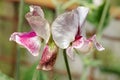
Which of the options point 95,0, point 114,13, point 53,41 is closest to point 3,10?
point 114,13

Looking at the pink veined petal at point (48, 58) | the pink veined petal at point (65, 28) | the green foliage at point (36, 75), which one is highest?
the pink veined petal at point (65, 28)

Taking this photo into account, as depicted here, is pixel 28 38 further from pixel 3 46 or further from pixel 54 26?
pixel 3 46

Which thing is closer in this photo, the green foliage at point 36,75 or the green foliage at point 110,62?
the green foliage at point 36,75

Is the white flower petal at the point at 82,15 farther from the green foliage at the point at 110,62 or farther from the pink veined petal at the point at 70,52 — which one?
the green foliage at the point at 110,62

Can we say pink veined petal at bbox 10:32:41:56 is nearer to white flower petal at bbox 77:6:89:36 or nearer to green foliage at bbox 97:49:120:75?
white flower petal at bbox 77:6:89:36

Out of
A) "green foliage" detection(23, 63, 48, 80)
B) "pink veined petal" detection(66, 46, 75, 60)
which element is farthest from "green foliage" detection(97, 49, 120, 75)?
"pink veined petal" detection(66, 46, 75, 60)

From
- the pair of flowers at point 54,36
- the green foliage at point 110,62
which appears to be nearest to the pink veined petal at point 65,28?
the pair of flowers at point 54,36
